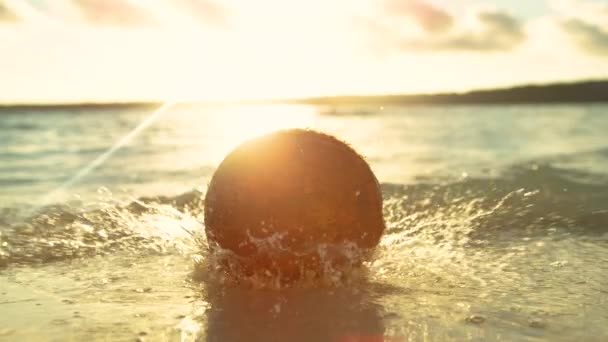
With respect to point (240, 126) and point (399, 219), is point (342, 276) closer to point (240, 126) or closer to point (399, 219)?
point (399, 219)

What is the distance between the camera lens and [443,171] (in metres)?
13.0

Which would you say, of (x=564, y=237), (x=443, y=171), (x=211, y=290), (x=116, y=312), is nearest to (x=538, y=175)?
(x=443, y=171)

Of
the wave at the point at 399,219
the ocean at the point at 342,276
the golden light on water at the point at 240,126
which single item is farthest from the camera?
the golden light on water at the point at 240,126

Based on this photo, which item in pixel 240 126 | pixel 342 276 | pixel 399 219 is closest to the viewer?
pixel 342 276

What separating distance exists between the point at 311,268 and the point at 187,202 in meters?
4.66

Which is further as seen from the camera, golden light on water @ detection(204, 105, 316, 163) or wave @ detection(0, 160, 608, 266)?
A: golden light on water @ detection(204, 105, 316, 163)

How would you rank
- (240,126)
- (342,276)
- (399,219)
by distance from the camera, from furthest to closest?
(240,126) < (399,219) < (342,276)

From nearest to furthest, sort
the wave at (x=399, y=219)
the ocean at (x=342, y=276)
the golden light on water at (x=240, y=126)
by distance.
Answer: the ocean at (x=342, y=276), the wave at (x=399, y=219), the golden light on water at (x=240, y=126)

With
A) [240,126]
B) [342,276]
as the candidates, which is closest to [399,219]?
[342,276]

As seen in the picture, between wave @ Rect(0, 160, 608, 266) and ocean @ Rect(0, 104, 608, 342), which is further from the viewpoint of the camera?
wave @ Rect(0, 160, 608, 266)

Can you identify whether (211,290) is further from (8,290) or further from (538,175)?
(538,175)

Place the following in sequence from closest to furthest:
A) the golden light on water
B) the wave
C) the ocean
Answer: the ocean → the wave → the golden light on water

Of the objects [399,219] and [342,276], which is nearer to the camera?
[342,276]

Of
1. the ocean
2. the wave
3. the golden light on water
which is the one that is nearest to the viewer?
the ocean
